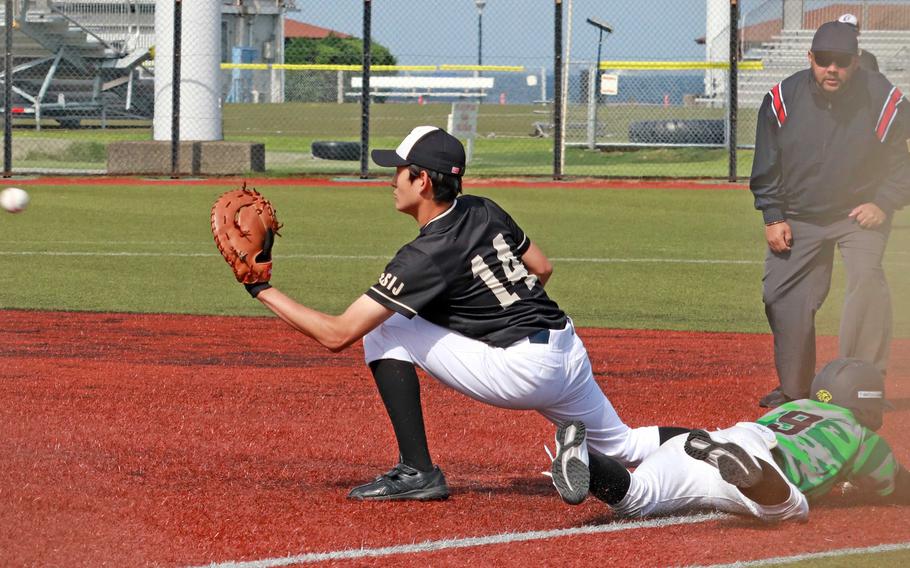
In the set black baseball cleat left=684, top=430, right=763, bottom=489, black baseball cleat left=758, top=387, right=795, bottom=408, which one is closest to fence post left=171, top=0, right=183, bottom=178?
black baseball cleat left=758, top=387, right=795, bottom=408

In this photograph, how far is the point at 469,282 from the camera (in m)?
4.64

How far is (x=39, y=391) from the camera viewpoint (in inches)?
268

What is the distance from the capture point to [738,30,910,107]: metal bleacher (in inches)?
1037

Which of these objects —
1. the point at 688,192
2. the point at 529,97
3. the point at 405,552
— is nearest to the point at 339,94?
the point at 529,97

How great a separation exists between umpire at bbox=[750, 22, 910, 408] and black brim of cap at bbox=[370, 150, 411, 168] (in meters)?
2.52

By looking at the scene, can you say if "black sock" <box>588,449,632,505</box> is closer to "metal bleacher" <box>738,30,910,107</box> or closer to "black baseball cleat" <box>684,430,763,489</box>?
"black baseball cleat" <box>684,430,763,489</box>

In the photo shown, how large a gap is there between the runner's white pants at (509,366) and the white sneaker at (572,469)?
1.27 ft

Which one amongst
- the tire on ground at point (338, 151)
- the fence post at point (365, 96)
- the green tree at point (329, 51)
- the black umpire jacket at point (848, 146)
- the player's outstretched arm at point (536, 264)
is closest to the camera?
the player's outstretched arm at point (536, 264)

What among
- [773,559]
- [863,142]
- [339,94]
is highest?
[339,94]

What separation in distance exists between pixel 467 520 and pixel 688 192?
15.5 meters

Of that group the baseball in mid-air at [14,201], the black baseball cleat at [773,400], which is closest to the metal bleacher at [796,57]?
the black baseball cleat at [773,400]

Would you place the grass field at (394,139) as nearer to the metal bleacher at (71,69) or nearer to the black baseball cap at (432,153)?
the metal bleacher at (71,69)

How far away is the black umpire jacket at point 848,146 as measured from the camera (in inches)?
253

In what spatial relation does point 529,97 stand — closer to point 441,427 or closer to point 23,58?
point 23,58
